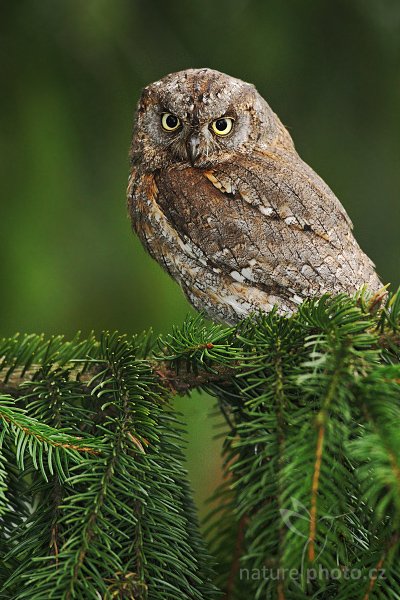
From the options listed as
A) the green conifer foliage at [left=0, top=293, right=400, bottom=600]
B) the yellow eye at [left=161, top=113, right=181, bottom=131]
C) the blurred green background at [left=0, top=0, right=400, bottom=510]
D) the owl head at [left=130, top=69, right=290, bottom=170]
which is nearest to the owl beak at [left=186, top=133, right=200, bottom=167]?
the owl head at [left=130, top=69, right=290, bottom=170]

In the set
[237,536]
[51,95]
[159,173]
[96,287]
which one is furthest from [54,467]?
[51,95]

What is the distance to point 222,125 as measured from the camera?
2402 millimetres

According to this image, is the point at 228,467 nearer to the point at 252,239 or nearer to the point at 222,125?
the point at 252,239

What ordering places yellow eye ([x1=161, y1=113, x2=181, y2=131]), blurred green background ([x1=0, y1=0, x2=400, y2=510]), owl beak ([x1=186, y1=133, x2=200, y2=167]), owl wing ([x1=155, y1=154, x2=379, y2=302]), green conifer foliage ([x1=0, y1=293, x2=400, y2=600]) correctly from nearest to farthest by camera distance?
green conifer foliage ([x1=0, y1=293, x2=400, y2=600]), owl wing ([x1=155, y1=154, x2=379, y2=302]), owl beak ([x1=186, y1=133, x2=200, y2=167]), yellow eye ([x1=161, y1=113, x2=181, y2=131]), blurred green background ([x1=0, y1=0, x2=400, y2=510])

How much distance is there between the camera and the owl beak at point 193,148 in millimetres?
2312

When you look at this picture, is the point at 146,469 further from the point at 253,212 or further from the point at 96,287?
the point at 96,287

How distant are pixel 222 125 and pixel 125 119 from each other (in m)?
0.91

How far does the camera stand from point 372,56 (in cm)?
301

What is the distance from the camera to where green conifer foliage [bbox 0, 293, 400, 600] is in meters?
1.12

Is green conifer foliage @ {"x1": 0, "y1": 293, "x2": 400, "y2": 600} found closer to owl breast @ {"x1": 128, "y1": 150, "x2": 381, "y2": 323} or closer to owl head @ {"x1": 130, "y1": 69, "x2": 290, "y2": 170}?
owl breast @ {"x1": 128, "y1": 150, "x2": 381, "y2": 323}

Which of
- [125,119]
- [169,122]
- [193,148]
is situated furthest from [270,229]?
[125,119]

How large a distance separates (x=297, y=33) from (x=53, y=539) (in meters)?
2.42

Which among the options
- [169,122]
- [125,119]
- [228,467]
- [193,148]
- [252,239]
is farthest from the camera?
[125,119]

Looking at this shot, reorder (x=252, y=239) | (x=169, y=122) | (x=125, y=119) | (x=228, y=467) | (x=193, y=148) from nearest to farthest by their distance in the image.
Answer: (x=228, y=467) < (x=252, y=239) < (x=193, y=148) < (x=169, y=122) < (x=125, y=119)
